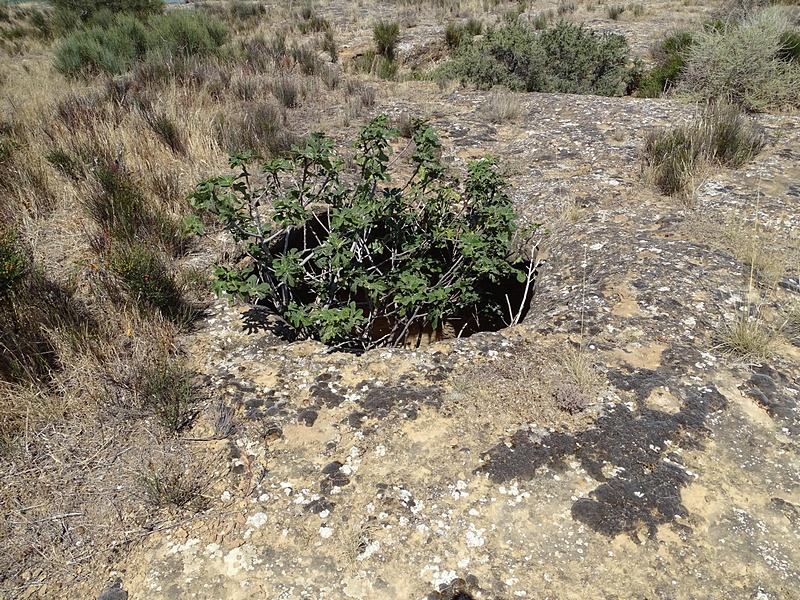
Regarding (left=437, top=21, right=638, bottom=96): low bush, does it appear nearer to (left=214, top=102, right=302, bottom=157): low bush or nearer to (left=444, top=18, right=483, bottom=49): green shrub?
(left=444, top=18, right=483, bottom=49): green shrub

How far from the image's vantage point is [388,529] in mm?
1993

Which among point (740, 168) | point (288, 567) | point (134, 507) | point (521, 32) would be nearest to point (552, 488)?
point (288, 567)

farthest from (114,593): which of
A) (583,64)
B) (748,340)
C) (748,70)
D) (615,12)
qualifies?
(615,12)

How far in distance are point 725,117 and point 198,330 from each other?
18.5ft

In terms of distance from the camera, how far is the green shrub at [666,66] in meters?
8.48

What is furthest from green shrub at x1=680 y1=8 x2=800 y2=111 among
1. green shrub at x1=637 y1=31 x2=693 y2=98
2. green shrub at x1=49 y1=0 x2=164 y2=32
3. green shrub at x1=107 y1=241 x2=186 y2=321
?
green shrub at x1=49 y1=0 x2=164 y2=32

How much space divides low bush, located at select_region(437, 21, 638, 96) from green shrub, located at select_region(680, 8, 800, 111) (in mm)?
1489

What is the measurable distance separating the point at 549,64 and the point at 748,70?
10.1 ft

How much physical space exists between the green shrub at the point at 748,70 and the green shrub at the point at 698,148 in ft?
5.50

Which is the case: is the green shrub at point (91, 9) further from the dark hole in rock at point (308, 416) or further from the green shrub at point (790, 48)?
the dark hole in rock at point (308, 416)

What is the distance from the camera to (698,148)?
4863mm

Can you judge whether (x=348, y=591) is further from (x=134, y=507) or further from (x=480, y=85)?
(x=480, y=85)

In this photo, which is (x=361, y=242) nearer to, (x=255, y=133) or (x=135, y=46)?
(x=255, y=133)

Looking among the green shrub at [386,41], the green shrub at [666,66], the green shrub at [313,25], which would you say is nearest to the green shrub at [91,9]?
the green shrub at [313,25]
